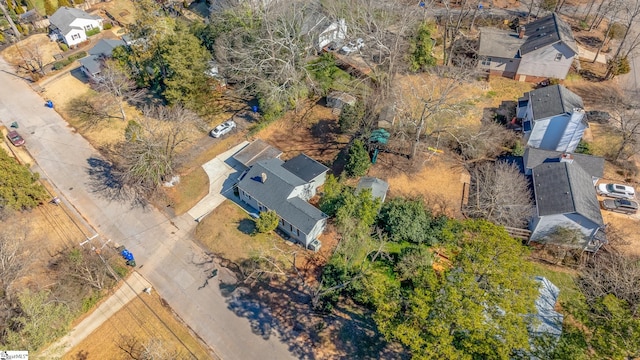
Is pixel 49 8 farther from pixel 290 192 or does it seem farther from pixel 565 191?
pixel 565 191

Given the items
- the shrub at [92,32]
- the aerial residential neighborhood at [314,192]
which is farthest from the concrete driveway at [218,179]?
the shrub at [92,32]

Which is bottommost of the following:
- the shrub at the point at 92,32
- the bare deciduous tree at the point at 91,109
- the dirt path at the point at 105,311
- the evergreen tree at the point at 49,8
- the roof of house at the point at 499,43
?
the dirt path at the point at 105,311

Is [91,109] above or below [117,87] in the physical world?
below

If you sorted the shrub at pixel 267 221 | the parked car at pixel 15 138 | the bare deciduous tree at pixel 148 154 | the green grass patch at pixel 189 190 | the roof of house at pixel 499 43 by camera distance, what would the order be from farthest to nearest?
the roof of house at pixel 499 43 → the parked car at pixel 15 138 → the green grass patch at pixel 189 190 → the bare deciduous tree at pixel 148 154 → the shrub at pixel 267 221

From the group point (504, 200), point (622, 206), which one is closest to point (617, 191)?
point (622, 206)

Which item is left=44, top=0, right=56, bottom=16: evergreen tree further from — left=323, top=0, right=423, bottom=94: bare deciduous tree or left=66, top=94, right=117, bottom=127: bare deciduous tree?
left=323, top=0, right=423, bottom=94: bare deciduous tree

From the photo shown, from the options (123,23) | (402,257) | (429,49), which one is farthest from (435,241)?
(123,23)

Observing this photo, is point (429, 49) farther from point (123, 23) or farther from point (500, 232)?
point (123, 23)

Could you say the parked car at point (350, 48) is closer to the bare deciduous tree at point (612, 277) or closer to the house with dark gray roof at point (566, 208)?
the house with dark gray roof at point (566, 208)

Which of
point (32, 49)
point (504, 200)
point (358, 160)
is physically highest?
point (504, 200)
